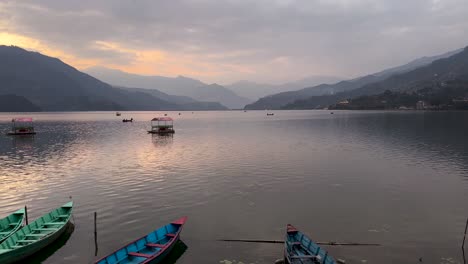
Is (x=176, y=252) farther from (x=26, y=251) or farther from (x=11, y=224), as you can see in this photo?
(x=11, y=224)

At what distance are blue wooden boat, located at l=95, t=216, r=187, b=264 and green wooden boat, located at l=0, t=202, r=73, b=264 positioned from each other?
7956 mm

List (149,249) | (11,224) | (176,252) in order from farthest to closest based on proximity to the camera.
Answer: (11,224)
(176,252)
(149,249)

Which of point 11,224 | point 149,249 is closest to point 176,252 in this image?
point 149,249

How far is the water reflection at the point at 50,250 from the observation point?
27.3m

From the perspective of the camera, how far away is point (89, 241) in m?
30.7

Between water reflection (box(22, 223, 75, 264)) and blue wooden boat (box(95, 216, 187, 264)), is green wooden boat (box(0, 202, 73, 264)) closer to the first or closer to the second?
water reflection (box(22, 223, 75, 264))

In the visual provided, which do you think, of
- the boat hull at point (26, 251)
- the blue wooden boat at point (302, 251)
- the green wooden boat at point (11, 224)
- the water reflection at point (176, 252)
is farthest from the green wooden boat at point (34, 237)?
the blue wooden boat at point (302, 251)

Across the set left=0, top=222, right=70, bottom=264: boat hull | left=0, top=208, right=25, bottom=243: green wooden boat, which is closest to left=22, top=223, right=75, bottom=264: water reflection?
left=0, top=222, right=70, bottom=264: boat hull

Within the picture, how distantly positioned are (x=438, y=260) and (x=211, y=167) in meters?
43.6

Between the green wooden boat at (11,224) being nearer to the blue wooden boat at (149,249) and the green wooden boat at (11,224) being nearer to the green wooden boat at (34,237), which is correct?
the green wooden boat at (34,237)

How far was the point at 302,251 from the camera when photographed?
26.5 metres

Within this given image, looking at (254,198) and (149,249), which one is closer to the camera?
(149,249)

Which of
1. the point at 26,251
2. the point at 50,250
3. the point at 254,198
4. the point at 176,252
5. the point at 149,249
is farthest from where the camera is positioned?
the point at 254,198

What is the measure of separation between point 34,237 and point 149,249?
36.6 ft
